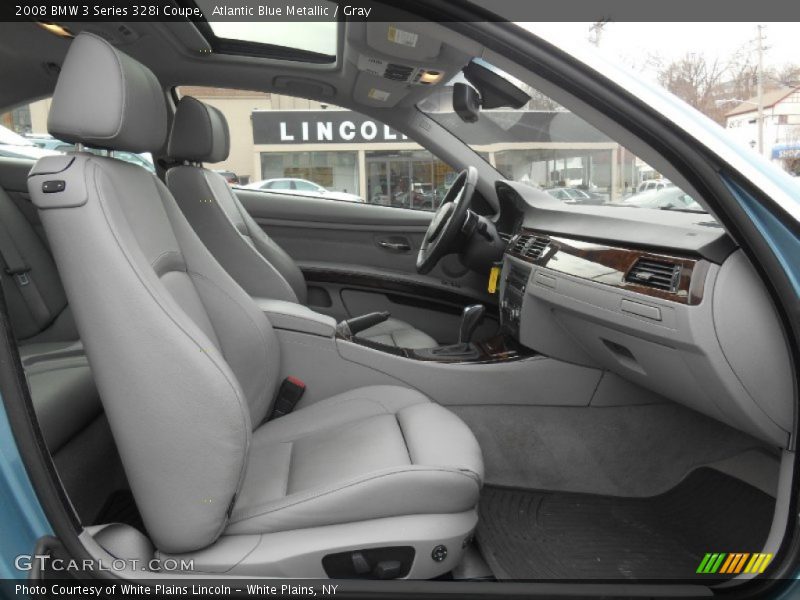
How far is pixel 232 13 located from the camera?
2275mm

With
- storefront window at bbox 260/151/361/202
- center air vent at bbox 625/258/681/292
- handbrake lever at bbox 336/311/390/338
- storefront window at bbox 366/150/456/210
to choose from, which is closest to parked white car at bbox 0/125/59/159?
storefront window at bbox 260/151/361/202

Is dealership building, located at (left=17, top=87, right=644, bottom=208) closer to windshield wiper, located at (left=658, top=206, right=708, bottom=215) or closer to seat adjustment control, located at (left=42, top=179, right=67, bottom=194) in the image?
windshield wiper, located at (left=658, top=206, right=708, bottom=215)

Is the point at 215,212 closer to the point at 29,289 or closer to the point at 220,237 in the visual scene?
the point at 220,237

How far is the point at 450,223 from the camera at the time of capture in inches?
83.2

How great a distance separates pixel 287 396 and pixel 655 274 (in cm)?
104

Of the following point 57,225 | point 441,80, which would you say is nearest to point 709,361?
point 57,225

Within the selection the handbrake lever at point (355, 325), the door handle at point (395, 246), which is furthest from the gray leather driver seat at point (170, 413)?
the door handle at point (395, 246)

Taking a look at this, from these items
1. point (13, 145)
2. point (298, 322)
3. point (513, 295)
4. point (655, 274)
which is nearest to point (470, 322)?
point (513, 295)

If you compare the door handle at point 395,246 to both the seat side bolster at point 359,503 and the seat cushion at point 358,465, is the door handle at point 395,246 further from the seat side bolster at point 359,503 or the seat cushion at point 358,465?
the seat side bolster at point 359,503

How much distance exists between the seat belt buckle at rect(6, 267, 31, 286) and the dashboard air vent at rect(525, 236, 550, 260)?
1731 mm

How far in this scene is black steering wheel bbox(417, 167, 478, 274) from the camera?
2098 millimetres

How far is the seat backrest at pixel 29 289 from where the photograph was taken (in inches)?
86.3

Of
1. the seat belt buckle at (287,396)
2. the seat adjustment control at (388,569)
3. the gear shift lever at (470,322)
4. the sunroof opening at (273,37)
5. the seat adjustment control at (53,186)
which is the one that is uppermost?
the sunroof opening at (273,37)

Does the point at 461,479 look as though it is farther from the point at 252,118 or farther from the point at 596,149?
the point at 252,118
